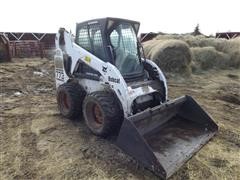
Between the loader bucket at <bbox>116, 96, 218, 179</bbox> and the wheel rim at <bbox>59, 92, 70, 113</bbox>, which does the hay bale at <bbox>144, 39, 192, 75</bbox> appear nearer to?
the loader bucket at <bbox>116, 96, 218, 179</bbox>

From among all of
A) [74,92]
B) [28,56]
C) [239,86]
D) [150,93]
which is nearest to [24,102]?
→ [74,92]

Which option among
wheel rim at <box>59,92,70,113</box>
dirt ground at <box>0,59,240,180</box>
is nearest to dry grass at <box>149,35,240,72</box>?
dirt ground at <box>0,59,240,180</box>

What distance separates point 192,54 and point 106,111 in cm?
890

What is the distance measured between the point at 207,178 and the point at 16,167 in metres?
2.61

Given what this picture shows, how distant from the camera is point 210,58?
40.0 feet

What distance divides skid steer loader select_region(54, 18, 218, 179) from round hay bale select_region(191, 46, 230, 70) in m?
7.93

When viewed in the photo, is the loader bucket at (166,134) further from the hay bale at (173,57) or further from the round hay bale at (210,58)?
the round hay bale at (210,58)

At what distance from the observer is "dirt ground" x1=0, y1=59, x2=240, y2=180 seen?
3.38 meters

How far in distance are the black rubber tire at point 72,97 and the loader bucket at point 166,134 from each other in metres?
1.55

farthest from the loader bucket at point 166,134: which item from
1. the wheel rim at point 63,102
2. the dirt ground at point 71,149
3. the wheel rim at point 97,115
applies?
the wheel rim at point 63,102

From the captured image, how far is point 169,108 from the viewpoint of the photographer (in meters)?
4.33

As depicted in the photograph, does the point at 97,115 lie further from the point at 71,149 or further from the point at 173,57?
the point at 173,57

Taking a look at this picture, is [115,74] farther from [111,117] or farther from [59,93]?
[59,93]

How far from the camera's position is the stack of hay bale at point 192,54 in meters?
10.2
